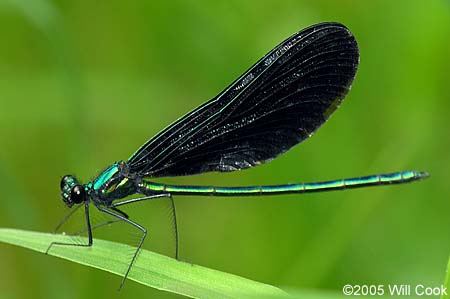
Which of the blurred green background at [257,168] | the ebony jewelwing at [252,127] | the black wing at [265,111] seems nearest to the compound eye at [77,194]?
the ebony jewelwing at [252,127]

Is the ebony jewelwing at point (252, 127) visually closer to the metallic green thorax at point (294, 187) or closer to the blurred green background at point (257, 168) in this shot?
the metallic green thorax at point (294, 187)

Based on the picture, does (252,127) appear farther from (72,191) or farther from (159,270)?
(159,270)

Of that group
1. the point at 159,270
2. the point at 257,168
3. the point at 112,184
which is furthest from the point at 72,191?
the point at 257,168

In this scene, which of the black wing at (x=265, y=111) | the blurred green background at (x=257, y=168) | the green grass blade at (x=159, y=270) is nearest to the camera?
the green grass blade at (x=159, y=270)

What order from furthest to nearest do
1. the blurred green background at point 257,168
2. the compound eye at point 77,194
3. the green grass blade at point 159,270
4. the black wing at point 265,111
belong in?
the blurred green background at point 257,168 → the compound eye at point 77,194 → the black wing at point 265,111 → the green grass blade at point 159,270

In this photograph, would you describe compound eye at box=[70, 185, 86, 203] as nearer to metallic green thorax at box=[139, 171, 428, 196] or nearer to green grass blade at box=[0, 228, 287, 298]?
metallic green thorax at box=[139, 171, 428, 196]

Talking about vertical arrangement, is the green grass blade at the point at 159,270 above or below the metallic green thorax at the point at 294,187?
below

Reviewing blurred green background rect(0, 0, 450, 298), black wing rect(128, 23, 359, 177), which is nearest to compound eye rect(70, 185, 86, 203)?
black wing rect(128, 23, 359, 177)
